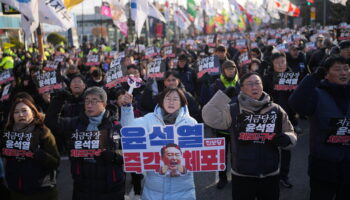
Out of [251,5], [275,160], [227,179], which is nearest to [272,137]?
[275,160]

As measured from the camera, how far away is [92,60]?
11719mm

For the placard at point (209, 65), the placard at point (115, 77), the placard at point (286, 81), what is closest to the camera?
the placard at point (115, 77)

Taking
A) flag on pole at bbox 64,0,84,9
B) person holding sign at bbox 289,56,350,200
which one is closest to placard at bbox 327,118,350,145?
person holding sign at bbox 289,56,350,200

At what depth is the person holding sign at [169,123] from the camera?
3.07 metres

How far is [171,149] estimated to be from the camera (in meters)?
2.97

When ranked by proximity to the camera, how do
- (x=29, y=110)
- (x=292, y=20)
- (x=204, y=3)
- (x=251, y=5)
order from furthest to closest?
1. (x=292, y=20)
2. (x=251, y=5)
3. (x=204, y=3)
4. (x=29, y=110)

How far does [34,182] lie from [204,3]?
23.2 m

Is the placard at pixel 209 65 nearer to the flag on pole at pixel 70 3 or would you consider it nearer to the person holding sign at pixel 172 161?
the person holding sign at pixel 172 161

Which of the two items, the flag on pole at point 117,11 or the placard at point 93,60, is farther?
the flag on pole at point 117,11

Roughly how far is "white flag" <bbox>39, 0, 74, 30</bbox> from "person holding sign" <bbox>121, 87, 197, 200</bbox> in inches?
246

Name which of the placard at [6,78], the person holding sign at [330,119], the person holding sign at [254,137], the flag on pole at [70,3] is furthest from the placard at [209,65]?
the flag on pole at [70,3]

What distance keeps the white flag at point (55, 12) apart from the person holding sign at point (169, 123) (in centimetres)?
624

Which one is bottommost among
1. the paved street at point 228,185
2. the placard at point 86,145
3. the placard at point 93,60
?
the paved street at point 228,185

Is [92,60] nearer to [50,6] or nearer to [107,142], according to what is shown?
[50,6]
